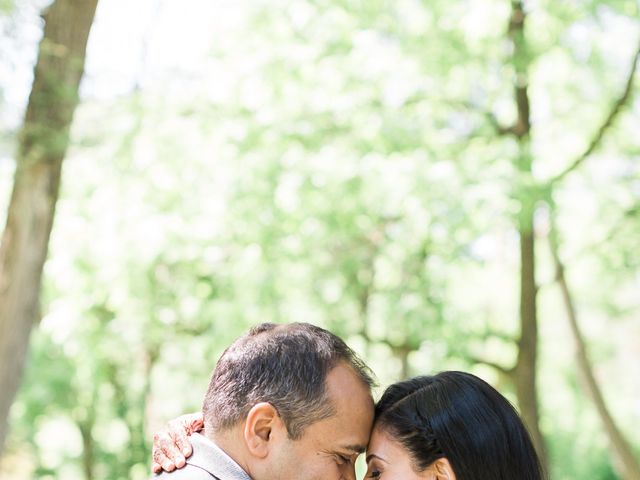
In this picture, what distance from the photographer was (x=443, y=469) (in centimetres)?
266

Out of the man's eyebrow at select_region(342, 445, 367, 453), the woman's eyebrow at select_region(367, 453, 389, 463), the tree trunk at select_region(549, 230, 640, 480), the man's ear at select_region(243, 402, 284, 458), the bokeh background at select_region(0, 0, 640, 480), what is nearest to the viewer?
the man's ear at select_region(243, 402, 284, 458)

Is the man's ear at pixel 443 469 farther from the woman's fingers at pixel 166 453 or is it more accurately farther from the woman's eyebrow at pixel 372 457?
the woman's fingers at pixel 166 453

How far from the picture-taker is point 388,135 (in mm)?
10391

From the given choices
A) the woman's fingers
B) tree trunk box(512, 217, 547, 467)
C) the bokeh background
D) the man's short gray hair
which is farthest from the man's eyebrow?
tree trunk box(512, 217, 547, 467)

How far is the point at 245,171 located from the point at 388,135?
173 cm

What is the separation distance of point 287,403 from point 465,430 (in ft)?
1.65

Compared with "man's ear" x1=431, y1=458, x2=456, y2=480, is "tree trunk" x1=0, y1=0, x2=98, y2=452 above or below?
above

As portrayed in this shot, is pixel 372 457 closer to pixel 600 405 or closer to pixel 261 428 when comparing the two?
pixel 261 428

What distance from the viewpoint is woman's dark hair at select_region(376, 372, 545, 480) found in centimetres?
264

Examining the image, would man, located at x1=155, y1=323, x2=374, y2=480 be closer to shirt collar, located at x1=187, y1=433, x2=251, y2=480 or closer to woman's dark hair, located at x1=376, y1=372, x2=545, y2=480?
shirt collar, located at x1=187, y1=433, x2=251, y2=480

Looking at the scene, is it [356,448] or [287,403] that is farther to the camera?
[356,448]

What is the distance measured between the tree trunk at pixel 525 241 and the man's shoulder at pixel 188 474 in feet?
24.1

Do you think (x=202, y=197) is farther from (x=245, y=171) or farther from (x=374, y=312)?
(x=374, y=312)

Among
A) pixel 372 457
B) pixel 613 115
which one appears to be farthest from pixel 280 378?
pixel 613 115
